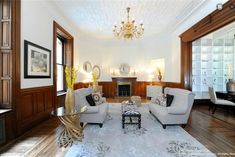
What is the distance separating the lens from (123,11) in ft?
17.0

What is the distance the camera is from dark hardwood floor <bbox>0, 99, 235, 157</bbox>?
2686 millimetres

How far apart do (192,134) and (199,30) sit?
3325 mm

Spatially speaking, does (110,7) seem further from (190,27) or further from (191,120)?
(191,120)

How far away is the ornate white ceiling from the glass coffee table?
3.18 m

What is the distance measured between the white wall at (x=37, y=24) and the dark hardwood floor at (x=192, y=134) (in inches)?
45.6

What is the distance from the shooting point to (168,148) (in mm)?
2783

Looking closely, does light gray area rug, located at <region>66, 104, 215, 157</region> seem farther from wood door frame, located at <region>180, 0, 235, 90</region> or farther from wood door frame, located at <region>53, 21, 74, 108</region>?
wood door frame, located at <region>180, 0, 235, 90</region>

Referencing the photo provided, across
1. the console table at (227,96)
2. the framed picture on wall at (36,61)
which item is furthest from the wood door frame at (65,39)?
the console table at (227,96)

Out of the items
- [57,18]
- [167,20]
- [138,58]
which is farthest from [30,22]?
[138,58]

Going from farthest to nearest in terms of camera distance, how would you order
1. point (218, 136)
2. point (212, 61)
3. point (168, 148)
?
point (212, 61) < point (218, 136) < point (168, 148)

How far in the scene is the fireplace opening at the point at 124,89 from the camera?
9469mm

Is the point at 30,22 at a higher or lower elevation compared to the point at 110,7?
lower

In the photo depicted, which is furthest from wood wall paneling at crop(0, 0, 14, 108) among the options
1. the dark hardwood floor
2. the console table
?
the console table

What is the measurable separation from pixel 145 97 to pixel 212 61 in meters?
4.02
